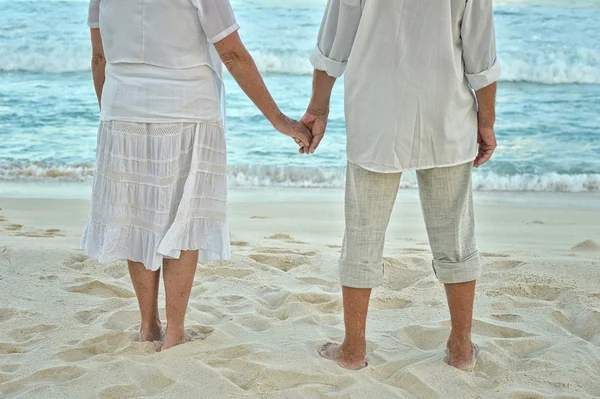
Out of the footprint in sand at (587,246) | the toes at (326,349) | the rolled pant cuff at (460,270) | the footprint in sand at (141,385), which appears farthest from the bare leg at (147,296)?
the footprint in sand at (587,246)

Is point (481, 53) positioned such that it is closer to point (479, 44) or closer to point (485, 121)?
point (479, 44)

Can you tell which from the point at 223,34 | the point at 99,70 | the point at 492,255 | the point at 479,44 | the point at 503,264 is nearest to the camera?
the point at 479,44

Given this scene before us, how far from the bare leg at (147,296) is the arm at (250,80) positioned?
0.78m

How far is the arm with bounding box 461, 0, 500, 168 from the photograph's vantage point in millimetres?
2488

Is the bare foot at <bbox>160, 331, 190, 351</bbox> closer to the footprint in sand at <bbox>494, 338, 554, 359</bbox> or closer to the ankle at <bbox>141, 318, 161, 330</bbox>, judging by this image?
the ankle at <bbox>141, 318, 161, 330</bbox>

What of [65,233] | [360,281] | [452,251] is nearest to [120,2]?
[360,281]

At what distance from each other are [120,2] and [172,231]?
0.85 metres

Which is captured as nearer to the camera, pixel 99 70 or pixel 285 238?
pixel 99 70

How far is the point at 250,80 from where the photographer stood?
2.79 m

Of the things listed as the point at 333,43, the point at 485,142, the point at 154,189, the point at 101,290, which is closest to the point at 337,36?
the point at 333,43

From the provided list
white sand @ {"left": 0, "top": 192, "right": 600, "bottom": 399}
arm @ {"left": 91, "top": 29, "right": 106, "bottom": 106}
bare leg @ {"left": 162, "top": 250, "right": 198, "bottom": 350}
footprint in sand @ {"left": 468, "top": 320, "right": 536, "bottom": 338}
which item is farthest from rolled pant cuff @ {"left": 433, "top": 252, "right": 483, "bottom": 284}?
arm @ {"left": 91, "top": 29, "right": 106, "bottom": 106}

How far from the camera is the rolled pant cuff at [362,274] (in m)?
2.77

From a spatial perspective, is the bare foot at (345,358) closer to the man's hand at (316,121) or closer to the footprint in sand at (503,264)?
the man's hand at (316,121)

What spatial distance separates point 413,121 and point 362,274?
61cm
